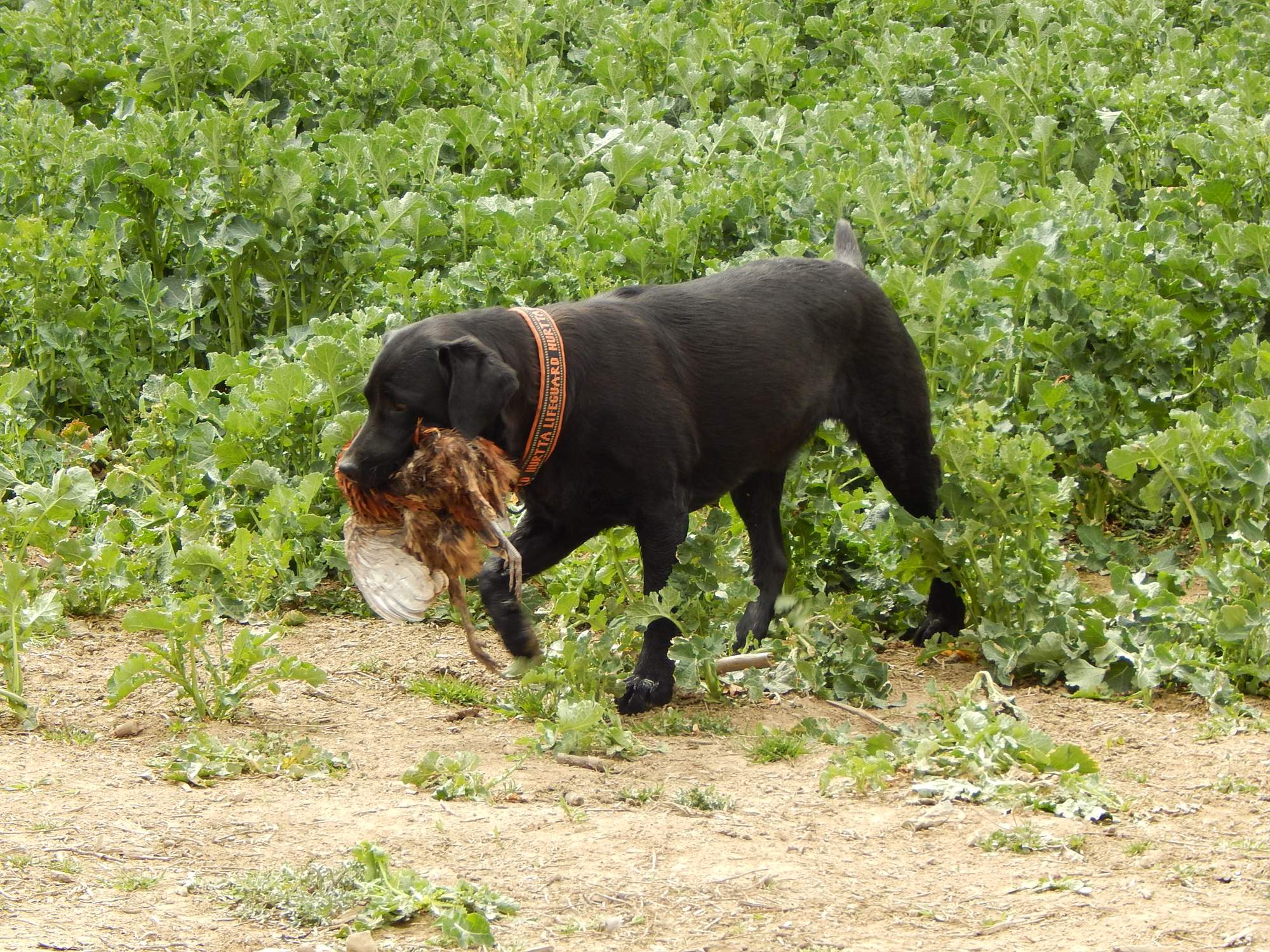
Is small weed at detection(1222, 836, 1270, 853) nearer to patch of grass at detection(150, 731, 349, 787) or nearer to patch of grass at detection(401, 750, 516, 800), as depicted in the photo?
patch of grass at detection(401, 750, 516, 800)

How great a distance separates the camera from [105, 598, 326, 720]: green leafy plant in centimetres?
479

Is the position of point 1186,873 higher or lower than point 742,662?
higher

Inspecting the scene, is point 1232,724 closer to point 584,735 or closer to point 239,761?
point 584,735

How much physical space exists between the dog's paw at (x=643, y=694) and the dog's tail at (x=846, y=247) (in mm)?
2051

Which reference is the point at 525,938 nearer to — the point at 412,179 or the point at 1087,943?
the point at 1087,943

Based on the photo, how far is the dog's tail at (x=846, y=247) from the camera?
6.61 meters

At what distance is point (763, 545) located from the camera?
6.43 m

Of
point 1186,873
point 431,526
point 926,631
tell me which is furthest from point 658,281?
point 1186,873

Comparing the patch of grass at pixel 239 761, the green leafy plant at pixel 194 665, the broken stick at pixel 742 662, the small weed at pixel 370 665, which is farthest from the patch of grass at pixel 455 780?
the small weed at pixel 370 665

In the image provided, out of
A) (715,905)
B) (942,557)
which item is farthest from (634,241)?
(715,905)

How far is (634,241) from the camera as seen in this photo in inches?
313

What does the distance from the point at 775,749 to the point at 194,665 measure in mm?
1916

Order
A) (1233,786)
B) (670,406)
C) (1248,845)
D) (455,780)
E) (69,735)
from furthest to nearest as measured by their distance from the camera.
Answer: (670,406) < (69,735) < (1233,786) < (455,780) < (1248,845)

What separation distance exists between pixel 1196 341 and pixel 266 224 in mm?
4899
